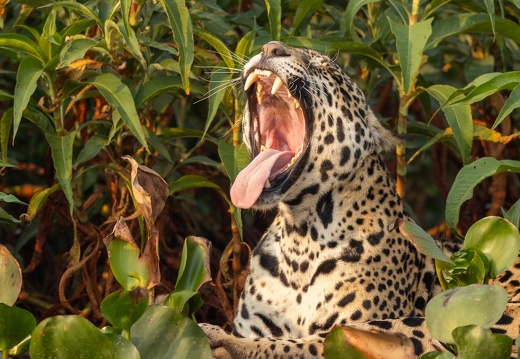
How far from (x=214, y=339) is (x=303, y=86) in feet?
4.00

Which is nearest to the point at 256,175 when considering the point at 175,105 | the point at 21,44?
the point at 21,44

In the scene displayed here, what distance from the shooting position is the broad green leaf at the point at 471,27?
564cm

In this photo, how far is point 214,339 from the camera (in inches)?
183

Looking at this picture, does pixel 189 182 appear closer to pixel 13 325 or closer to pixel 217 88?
pixel 217 88

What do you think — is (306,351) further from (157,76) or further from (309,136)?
(157,76)

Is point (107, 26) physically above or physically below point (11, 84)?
above

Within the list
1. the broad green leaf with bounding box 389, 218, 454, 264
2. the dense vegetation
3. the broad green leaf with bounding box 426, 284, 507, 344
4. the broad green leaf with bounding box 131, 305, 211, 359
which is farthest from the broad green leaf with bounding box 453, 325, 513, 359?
the broad green leaf with bounding box 131, 305, 211, 359

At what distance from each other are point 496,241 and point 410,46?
1.34 metres

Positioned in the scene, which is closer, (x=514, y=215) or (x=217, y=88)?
(x=514, y=215)

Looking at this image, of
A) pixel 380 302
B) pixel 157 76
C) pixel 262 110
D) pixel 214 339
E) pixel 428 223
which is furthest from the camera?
pixel 428 223

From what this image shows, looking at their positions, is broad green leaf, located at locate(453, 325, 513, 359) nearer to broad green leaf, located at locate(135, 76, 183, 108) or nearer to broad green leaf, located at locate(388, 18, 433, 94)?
broad green leaf, located at locate(388, 18, 433, 94)

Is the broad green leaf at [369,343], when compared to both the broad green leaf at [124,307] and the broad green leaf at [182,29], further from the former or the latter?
the broad green leaf at [182,29]

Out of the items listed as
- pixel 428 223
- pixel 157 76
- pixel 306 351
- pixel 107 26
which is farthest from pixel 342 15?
pixel 428 223

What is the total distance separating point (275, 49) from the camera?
5172 mm
